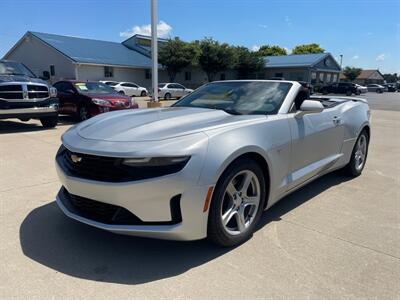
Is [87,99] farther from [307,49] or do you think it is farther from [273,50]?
[307,49]

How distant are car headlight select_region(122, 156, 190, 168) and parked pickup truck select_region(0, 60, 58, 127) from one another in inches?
304

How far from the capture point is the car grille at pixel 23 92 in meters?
8.91

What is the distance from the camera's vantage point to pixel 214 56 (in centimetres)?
4138

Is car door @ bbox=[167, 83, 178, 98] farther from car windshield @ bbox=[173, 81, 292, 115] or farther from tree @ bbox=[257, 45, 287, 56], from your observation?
tree @ bbox=[257, 45, 287, 56]

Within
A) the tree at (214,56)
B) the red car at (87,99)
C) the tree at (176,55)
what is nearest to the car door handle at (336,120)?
the red car at (87,99)

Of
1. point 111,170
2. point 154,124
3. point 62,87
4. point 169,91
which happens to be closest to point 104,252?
point 111,170

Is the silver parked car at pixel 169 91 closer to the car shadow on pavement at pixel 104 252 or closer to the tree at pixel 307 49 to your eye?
the car shadow on pavement at pixel 104 252

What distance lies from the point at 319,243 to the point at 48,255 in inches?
93.0

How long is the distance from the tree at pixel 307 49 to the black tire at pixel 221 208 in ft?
270

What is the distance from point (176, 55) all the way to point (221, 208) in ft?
120

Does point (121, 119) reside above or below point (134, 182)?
above

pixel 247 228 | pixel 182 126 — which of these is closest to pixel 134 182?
pixel 182 126

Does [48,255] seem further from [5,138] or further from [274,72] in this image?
[274,72]

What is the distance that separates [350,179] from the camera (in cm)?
535
